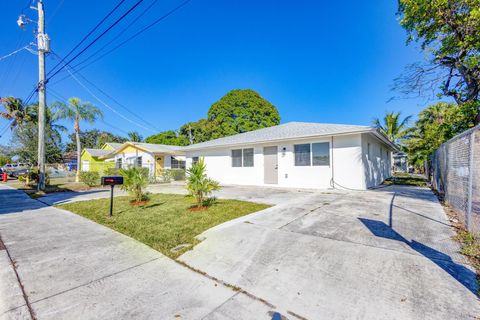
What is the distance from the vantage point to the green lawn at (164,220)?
13.2 ft

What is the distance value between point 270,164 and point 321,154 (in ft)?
9.32

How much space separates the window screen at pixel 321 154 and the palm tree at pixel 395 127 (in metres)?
15.7

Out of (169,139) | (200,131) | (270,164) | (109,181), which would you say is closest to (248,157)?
(270,164)

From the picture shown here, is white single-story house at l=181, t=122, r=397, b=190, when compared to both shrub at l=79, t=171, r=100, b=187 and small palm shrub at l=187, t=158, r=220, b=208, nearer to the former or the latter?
small palm shrub at l=187, t=158, r=220, b=208

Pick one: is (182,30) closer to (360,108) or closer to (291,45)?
(291,45)

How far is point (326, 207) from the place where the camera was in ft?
19.4

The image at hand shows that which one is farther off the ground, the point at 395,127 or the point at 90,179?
the point at 395,127

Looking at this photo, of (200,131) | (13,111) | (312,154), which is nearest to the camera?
(312,154)

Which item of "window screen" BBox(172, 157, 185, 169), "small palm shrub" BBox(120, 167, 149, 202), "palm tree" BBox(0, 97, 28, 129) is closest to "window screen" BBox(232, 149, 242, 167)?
"small palm shrub" BBox(120, 167, 149, 202)

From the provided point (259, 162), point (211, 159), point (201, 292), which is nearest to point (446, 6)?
point (259, 162)

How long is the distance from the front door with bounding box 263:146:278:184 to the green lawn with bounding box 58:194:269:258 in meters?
5.25

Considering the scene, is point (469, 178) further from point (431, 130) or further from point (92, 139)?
point (92, 139)

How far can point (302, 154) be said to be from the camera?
10617 mm

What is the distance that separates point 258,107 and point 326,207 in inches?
1022
